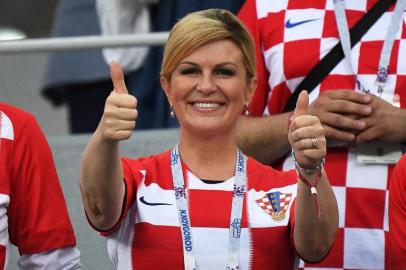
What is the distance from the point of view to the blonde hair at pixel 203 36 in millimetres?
3771

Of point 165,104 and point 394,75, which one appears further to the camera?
point 165,104

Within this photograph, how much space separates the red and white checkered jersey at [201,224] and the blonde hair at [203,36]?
1.07 ft

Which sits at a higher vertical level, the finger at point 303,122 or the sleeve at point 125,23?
the sleeve at point 125,23

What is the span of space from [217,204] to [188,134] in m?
0.25

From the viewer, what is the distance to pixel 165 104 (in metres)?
5.66

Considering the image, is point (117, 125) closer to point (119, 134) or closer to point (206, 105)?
point (119, 134)

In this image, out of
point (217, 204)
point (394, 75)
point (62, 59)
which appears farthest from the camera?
point (62, 59)

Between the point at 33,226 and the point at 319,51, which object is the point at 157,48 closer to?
the point at 319,51

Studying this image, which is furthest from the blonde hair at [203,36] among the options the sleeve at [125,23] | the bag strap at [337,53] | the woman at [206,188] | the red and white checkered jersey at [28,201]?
the sleeve at [125,23]

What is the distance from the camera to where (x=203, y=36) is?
3777 mm

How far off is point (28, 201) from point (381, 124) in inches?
48.4

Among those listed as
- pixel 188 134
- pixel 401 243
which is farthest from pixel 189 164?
pixel 401 243

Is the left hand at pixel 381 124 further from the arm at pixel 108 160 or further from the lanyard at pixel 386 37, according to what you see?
the arm at pixel 108 160

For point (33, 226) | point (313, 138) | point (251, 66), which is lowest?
point (33, 226)
